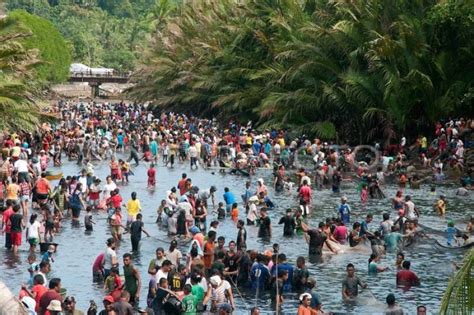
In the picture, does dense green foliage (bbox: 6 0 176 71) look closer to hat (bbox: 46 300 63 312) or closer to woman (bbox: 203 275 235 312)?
woman (bbox: 203 275 235 312)

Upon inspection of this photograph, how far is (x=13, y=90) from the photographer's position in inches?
1452

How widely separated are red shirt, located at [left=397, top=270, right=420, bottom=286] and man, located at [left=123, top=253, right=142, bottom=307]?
5.68 metres

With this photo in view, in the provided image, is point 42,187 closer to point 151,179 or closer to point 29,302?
point 151,179

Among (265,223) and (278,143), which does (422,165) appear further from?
(265,223)

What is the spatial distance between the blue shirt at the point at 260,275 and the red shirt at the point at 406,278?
2964 millimetres

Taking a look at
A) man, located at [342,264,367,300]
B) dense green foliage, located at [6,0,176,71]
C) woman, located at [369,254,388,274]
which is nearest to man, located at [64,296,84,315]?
man, located at [342,264,367,300]

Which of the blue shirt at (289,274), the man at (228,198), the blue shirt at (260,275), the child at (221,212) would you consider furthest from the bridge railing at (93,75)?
the blue shirt at (289,274)

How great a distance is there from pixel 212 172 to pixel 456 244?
59.8 feet

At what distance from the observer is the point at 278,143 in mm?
50156

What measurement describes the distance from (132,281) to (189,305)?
1.74 metres

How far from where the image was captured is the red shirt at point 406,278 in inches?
904

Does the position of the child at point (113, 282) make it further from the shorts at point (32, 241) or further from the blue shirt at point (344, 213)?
the blue shirt at point (344, 213)

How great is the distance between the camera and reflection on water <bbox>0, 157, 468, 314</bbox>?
2178 centimetres

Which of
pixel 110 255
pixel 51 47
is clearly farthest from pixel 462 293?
pixel 51 47
